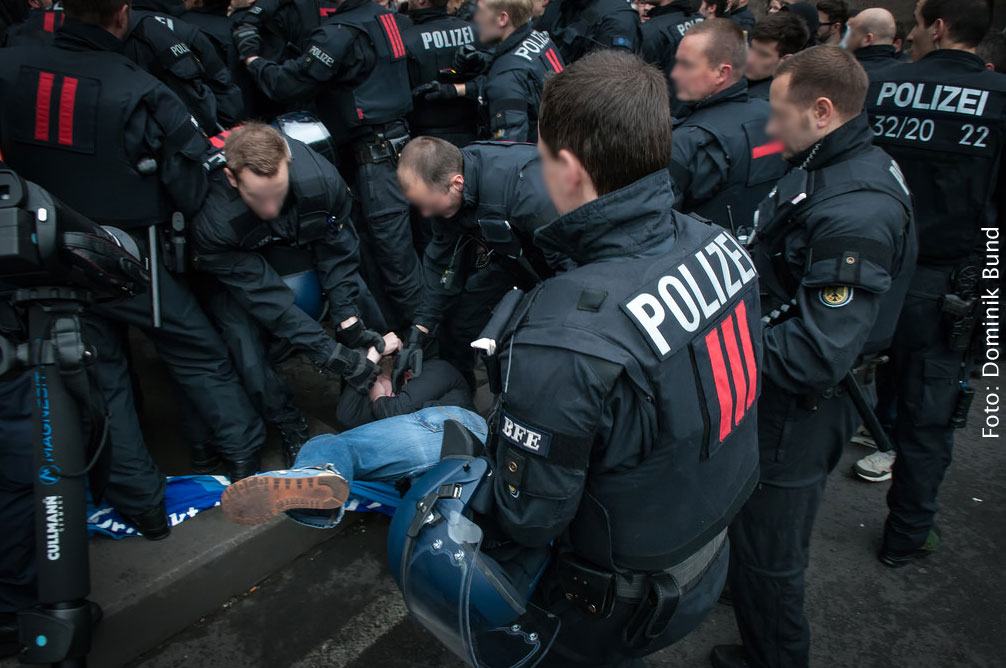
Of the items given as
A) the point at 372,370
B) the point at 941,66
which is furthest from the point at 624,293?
the point at 941,66

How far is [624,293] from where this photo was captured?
1308 mm

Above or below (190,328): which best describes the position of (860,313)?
above

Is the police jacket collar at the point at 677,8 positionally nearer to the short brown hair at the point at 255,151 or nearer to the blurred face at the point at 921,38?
the blurred face at the point at 921,38

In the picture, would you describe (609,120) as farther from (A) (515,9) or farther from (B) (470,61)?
(B) (470,61)

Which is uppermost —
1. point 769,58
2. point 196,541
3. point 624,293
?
point 769,58

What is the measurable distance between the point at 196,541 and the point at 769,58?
3.98 m

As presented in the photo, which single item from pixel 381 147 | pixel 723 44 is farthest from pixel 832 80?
pixel 381 147

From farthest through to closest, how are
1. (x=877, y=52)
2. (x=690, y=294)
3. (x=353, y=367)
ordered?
(x=877, y=52), (x=353, y=367), (x=690, y=294)

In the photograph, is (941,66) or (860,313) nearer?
(860,313)

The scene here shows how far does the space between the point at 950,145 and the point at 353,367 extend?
277 cm

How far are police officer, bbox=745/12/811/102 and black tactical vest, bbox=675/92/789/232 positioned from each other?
808 millimetres

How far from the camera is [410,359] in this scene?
128 inches

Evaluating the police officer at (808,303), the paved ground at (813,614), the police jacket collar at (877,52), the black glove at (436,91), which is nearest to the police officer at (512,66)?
the black glove at (436,91)

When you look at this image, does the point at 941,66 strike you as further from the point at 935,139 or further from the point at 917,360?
the point at 917,360
